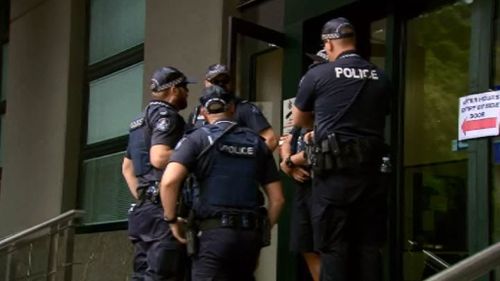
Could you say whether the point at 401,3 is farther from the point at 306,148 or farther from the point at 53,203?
the point at 53,203

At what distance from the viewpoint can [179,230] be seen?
5.22 metres

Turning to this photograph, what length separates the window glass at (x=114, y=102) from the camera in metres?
9.84

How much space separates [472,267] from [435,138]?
291 centimetres

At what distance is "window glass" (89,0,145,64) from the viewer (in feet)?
32.8

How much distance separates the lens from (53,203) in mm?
10469

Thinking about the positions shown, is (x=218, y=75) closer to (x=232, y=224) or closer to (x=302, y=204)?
(x=302, y=204)

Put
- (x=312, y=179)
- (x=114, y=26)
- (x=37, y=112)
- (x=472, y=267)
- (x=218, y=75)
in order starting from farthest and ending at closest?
(x=37, y=112) < (x=114, y=26) < (x=218, y=75) < (x=312, y=179) < (x=472, y=267)

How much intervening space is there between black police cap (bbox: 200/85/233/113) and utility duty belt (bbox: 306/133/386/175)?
0.67m

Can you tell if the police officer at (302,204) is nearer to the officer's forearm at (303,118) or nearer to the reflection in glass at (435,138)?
the officer's forearm at (303,118)

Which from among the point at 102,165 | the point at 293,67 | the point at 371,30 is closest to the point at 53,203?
the point at 102,165

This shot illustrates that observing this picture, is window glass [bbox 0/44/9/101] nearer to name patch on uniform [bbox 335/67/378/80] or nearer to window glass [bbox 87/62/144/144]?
window glass [bbox 87/62/144/144]

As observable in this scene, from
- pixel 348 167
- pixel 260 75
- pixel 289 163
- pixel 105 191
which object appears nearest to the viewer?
pixel 348 167

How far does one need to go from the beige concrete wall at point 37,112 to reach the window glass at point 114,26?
0.25 m

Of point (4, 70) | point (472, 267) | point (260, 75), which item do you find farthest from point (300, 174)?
point (4, 70)
